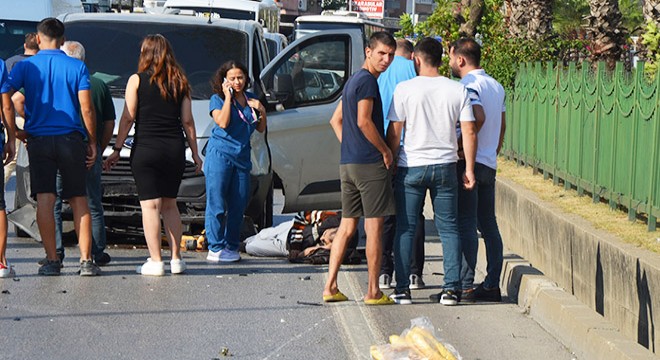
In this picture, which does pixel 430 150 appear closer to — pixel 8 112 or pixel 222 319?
pixel 222 319

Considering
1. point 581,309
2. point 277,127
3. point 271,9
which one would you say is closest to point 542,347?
point 581,309

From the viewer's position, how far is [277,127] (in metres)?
13.8

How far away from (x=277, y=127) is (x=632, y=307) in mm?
5994

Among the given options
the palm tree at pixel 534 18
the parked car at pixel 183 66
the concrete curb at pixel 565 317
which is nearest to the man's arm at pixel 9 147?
the parked car at pixel 183 66

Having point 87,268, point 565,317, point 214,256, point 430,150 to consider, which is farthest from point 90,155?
point 565,317

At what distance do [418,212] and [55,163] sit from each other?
2959 mm

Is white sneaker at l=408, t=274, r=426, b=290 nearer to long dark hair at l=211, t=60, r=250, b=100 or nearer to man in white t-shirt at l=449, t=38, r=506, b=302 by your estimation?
man in white t-shirt at l=449, t=38, r=506, b=302

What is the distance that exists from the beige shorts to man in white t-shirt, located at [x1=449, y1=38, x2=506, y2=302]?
0.62m

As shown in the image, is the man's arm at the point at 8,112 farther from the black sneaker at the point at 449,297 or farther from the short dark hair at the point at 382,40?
the black sneaker at the point at 449,297

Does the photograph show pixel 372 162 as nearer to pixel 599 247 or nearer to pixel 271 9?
pixel 599 247

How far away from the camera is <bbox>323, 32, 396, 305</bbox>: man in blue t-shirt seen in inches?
380

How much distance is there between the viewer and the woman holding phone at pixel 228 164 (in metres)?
11.9

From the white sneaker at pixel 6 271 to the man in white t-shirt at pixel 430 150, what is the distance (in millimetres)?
3056

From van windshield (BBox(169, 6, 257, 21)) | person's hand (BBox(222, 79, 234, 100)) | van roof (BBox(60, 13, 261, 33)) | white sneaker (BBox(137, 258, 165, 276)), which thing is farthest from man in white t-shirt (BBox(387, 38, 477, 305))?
van windshield (BBox(169, 6, 257, 21))
